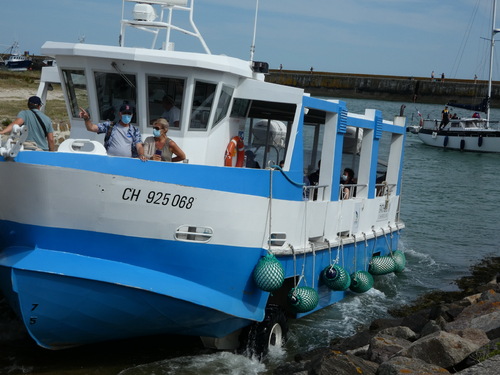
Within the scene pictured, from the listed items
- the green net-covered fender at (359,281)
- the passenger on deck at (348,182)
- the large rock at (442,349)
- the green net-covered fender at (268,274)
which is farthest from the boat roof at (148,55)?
the green net-covered fender at (359,281)

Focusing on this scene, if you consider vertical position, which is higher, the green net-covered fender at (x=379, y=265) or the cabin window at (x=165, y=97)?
the cabin window at (x=165, y=97)

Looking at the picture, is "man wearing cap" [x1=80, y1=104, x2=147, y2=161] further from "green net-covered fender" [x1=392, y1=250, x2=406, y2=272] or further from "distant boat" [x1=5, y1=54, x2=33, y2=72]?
"distant boat" [x1=5, y1=54, x2=33, y2=72]

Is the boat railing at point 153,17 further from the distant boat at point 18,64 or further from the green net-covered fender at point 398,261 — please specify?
the distant boat at point 18,64

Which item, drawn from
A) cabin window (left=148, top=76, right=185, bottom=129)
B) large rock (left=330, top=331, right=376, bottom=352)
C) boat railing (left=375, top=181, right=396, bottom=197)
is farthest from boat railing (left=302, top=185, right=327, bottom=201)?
boat railing (left=375, top=181, right=396, bottom=197)

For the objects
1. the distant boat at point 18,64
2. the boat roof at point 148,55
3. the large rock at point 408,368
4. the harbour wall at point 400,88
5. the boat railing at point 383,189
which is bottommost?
the large rock at point 408,368

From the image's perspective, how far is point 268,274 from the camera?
998 cm

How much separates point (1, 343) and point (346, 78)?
82032 mm

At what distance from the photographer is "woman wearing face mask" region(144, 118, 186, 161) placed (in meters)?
9.86

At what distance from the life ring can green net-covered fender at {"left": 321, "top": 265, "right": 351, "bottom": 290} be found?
7.18 ft

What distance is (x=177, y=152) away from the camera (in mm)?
9867

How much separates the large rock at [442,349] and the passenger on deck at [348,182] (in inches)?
180

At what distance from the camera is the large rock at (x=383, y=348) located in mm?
9508

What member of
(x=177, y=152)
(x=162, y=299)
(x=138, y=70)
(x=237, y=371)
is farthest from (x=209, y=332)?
(x=138, y=70)

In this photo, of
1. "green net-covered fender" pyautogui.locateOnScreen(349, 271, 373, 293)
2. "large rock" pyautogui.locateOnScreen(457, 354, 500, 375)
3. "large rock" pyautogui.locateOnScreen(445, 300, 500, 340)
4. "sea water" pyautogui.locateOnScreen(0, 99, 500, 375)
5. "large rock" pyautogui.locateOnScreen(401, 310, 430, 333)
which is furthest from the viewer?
"green net-covered fender" pyautogui.locateOnScreen(349, 271, 373, 293)
